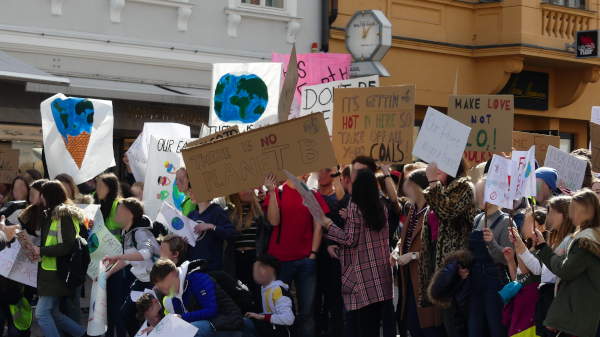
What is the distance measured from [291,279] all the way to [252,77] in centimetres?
264

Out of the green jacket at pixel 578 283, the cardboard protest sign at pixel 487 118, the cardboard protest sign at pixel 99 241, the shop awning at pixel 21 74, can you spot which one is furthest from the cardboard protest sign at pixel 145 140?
the green jacket at pixel 578 283

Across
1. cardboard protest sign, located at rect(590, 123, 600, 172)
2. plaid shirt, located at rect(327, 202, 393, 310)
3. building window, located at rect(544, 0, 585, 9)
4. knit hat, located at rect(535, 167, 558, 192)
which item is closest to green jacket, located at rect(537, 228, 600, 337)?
knit hat, located at rect(535, 167, 558, 192)

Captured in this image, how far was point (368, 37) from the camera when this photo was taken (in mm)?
16266

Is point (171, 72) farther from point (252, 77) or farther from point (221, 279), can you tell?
point (221, 279)

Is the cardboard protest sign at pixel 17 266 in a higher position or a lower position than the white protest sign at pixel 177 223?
lower

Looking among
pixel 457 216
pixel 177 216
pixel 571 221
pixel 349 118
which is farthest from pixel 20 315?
pixel 571 221

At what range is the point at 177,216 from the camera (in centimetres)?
967

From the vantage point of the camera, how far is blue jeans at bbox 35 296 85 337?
10.2 metres

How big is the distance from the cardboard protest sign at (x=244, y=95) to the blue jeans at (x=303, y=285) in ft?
6.68

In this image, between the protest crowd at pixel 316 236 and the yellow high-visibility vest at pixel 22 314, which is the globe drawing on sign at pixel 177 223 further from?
the yellow high-visibility vest at pixel 22 314

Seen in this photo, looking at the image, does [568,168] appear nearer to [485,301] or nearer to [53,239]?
[485,301]

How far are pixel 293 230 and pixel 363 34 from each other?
661 cm

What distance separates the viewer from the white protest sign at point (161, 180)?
11.5m

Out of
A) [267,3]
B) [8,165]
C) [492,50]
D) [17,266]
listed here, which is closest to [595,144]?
[17,266]
